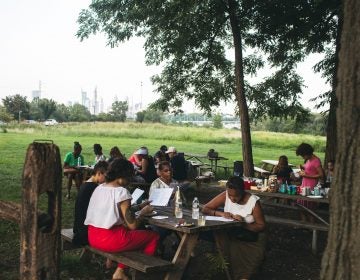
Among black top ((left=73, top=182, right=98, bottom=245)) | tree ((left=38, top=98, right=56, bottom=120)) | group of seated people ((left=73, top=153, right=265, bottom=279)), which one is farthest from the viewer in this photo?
tree ((left=38, top=98, right=56, bottom=120))

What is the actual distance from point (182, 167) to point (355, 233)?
25.8 feet

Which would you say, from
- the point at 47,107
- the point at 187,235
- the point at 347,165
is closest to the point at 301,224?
the point at 187,235

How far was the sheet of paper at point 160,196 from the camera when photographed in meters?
6.34

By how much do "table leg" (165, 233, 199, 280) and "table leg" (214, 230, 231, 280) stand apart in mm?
478

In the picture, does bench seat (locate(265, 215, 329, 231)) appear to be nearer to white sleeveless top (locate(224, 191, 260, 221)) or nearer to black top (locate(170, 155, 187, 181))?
white sleeveless top (locate(224, 191, 260, 221))

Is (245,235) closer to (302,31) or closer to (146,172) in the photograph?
(146,172)

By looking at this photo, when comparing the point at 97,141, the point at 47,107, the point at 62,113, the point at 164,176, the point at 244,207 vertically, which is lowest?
the point at 97,141

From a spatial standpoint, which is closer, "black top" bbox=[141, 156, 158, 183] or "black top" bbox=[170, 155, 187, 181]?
"black top" bbox=[141, 156, 158, 183]

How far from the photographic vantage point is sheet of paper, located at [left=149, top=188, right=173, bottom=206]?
634 cm

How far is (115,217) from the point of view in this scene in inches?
189

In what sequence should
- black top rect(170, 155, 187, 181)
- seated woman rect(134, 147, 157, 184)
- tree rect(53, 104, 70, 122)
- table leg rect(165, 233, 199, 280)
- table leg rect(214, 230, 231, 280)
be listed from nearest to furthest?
table leg rect(165, 233, 199, 280), table leg rect(214, 230, 231, 280), seated woman rect(134, 147, 157, 184), black top rect(170, 155, 187, 181), tree rect(53, 104, 70, 122)

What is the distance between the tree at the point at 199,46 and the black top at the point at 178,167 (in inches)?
147

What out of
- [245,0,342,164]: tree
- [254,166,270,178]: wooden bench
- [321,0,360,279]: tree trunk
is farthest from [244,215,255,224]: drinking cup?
[254,166,270,178]: wooden bench

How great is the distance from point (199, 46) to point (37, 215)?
39.3 ft
